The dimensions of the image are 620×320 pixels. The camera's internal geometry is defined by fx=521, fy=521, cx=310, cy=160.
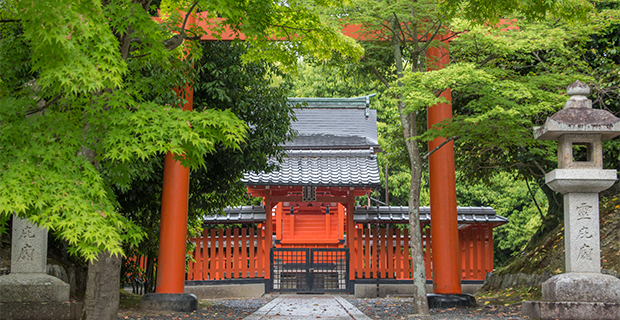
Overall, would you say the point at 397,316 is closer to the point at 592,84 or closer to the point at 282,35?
the point at 282,35

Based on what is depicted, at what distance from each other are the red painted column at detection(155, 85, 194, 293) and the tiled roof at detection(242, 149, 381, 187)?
3186 millimetres

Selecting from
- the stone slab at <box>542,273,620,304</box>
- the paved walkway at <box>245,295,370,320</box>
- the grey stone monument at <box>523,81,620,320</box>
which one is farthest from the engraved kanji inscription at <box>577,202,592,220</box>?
the paved walkway at <box>245,295,370,320</box>

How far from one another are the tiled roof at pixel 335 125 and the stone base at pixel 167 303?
628 cm

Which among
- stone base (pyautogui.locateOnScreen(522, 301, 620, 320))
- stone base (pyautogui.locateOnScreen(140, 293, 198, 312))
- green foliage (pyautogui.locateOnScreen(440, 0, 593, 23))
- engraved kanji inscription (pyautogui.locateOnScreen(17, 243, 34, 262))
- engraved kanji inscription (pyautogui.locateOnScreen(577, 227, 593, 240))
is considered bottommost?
stone base (pyautogui.locateOnScreen(140, 293, 198, 312))

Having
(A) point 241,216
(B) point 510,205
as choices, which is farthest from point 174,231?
(B) point 510,205

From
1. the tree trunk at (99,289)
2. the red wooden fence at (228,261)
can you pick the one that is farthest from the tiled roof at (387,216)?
the tree trunk at (99,289)

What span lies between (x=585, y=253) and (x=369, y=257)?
256 inches

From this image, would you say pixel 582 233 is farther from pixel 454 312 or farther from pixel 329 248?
pixel 329 248

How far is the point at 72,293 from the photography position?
314 inches

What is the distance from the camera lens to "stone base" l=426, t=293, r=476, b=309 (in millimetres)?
8148

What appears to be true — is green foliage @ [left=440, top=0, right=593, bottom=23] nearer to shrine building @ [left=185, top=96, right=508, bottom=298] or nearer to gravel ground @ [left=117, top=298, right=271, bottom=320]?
gravel ground @ [left=117, top=298, right=271, bottom=320]

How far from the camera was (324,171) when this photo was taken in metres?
12.3

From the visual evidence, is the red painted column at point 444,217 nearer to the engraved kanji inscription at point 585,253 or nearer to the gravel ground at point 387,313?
the gravel ground at point 387,313

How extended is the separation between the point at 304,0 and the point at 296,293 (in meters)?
7.76
